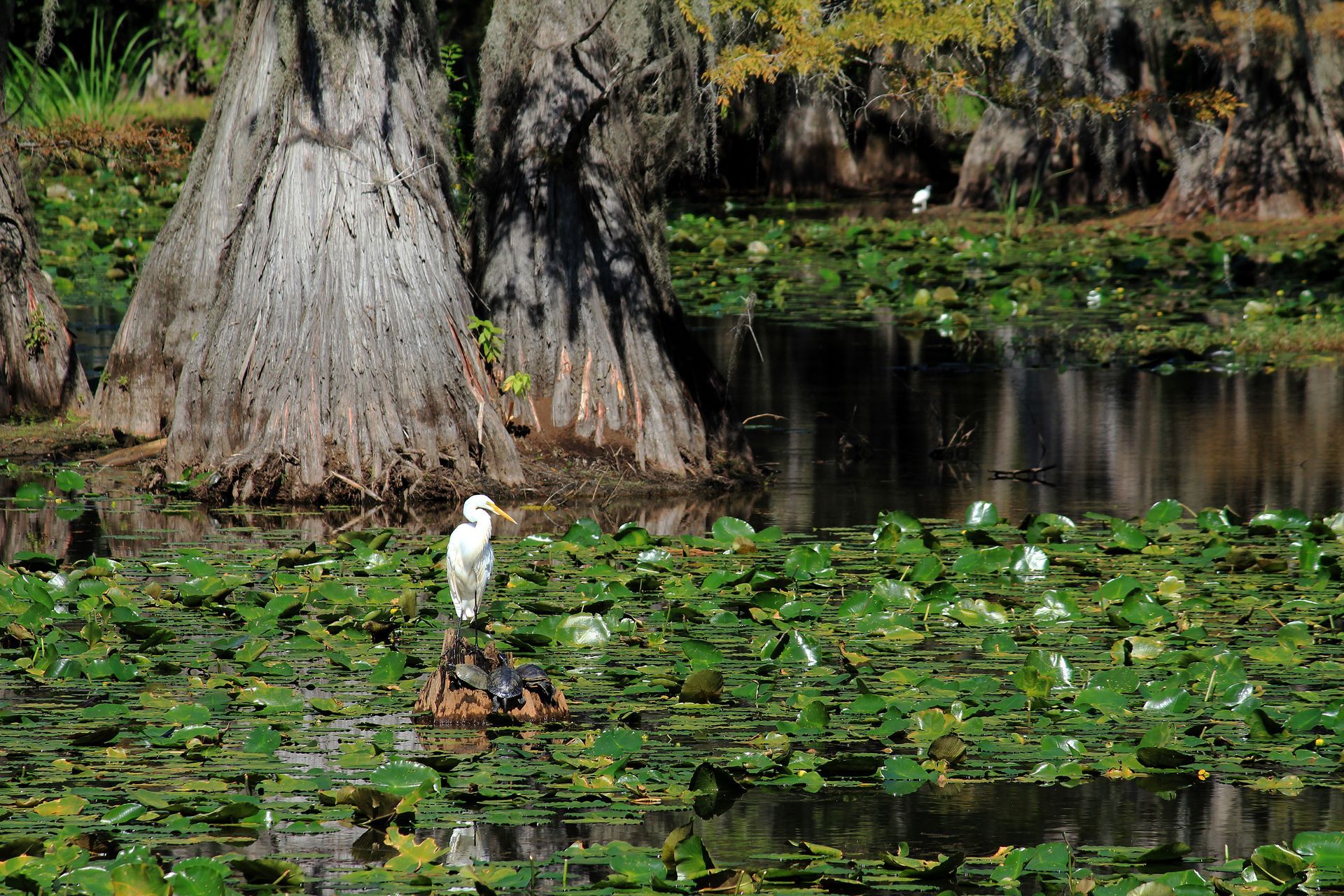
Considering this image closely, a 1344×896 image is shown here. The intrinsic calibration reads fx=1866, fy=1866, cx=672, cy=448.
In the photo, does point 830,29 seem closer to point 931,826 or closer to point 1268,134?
point 931,826

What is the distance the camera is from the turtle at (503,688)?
19.4 ft

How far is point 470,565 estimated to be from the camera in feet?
22.8

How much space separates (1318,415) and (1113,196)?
15223mm

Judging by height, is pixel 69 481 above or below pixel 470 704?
above

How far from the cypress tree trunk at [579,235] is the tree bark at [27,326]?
3.01 meters

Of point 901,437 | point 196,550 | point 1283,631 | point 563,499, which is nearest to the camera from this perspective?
point 1283,631

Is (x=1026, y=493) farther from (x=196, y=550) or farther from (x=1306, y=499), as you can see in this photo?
(x=196, y=550)

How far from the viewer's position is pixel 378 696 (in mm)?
6262

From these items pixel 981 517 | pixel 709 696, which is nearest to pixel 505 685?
pixel 709 696

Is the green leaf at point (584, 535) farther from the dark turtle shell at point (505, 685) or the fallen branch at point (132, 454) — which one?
the fallen branch at point (132, 454)

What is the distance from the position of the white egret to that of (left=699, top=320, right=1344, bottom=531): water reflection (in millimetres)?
2819

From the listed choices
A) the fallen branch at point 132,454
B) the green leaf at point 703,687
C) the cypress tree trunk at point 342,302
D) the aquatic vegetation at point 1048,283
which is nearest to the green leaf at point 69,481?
the cypress tree trunk at point 342,302

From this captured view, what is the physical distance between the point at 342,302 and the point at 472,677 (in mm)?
4201

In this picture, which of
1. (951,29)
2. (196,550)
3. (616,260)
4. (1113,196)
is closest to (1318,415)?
(951,29)
